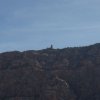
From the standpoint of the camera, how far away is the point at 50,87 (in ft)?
177

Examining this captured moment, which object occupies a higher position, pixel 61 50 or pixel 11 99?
pixel 61 50

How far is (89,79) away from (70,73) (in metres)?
2.60

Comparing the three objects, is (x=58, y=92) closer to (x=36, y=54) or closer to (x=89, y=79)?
(x=89, y=79)

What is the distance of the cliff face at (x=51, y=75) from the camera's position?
178 ft

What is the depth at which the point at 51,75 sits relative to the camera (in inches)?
2232

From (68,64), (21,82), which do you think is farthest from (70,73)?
(21,82)

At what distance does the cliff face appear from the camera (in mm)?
54250

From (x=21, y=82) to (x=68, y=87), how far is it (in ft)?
18.9

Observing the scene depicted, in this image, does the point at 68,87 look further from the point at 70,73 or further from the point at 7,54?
the point at 7,54

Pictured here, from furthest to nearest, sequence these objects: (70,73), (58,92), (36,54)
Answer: (36,54) < (70,73) < (58,92)

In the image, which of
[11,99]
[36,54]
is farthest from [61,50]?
[11,99]

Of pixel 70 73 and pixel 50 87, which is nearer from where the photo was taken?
pixel 50 87

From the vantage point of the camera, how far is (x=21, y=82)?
5600cm

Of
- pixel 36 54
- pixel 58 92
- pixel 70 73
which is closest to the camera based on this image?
pixel 58 92
